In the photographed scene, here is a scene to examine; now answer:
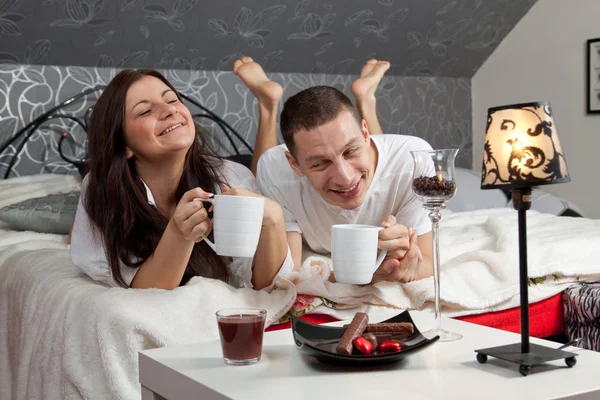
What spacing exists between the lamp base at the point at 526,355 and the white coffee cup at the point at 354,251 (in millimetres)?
295

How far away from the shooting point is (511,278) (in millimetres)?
1855

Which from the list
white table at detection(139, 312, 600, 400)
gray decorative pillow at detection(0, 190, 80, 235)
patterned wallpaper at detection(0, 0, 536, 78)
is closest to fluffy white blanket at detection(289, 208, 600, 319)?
white table at detection(139, 312, 600, 400)

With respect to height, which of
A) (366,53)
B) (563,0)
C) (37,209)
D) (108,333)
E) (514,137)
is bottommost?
(108,333)

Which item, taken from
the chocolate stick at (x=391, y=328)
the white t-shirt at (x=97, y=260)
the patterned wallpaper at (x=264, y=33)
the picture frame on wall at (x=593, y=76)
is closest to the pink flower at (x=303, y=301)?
the white t-shirt at (x=97, y=260)

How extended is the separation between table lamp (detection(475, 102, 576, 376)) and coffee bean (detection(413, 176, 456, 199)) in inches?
5.7

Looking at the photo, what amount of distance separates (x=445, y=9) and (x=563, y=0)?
643 mm

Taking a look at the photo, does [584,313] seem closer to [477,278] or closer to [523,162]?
[477,278]

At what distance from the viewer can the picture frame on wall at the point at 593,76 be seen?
3.78 m

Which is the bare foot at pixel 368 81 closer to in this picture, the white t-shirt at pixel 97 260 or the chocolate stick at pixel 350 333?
the white t-shirt at pixel 97 260

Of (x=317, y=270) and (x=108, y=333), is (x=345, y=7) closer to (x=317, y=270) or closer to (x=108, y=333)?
(x=317, y=270)

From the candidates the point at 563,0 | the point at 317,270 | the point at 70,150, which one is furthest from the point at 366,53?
the point at 317,270

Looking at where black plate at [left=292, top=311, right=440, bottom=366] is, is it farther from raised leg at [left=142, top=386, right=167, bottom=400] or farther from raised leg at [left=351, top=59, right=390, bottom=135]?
raised leg at [left=351, top=59, right=390, bottom=135]

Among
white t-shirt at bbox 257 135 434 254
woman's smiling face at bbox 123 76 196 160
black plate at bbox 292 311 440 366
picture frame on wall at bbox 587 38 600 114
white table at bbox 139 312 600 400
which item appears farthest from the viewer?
picture frame on wall at bbox 587 38 600 114

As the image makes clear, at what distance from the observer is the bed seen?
60.1 inches
